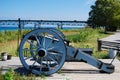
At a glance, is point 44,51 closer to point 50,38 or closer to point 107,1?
point 50,38

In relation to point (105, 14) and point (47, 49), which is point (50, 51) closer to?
point (47, 49)

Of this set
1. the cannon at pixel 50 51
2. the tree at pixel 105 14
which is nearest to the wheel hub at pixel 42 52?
the cannon at pixel 50 51

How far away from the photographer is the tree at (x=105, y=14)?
5966 cm

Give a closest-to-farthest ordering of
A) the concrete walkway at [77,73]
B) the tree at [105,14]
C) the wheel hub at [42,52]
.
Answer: the concrete walkway at [77,73] → the wheel hub at [42,52] → the tree at [105,14]

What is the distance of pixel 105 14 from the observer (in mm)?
62469

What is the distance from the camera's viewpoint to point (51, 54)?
458 inches

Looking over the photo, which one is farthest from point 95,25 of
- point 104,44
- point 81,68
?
point 81,68

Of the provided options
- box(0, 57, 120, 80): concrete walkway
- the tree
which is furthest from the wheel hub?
the tree

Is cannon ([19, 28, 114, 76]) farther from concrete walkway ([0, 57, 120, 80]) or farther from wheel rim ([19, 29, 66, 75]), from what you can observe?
concrete walkway ([0, 57, 120, 80])

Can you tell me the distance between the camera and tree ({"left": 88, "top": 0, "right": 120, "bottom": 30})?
59656 millimetres

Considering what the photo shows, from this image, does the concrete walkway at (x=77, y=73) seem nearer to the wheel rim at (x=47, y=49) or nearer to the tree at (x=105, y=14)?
the wheel rim at (x=47, y=49)

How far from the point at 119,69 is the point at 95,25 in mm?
53222

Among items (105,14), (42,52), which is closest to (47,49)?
(42,52)

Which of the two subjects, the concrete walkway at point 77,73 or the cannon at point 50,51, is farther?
the cannon at point 50,51
